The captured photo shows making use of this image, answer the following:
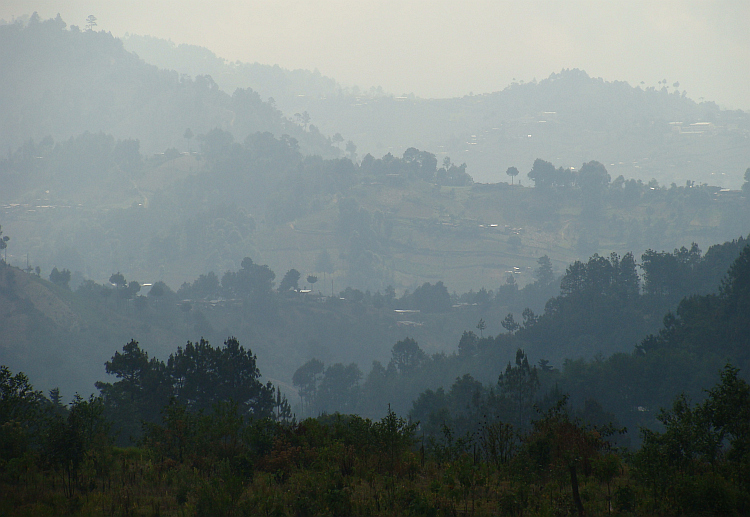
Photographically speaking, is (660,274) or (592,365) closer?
(592,365)

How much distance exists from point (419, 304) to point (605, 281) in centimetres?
7794

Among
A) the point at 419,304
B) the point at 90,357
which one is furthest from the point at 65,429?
the point at 419,304

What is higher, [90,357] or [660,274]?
[660,274]

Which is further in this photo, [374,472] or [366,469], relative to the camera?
[366,469]

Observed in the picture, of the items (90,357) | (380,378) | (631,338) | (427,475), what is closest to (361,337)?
(380,378)

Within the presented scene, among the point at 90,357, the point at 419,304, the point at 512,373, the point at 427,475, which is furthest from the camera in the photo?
the point at 419,304

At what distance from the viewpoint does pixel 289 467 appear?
16938 millimetres

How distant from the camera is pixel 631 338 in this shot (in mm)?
102938

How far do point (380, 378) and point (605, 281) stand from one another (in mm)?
44500

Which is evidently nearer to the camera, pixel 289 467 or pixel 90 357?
pixel 289 467

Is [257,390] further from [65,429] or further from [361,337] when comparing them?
[361,337]

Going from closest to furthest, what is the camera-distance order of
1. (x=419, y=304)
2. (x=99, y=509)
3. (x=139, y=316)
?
(x=99, y=509), (x=139, y=316), (x=419, y=304)

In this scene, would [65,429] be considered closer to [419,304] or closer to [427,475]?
[427,475]

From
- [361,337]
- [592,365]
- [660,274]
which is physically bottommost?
[361,337]
